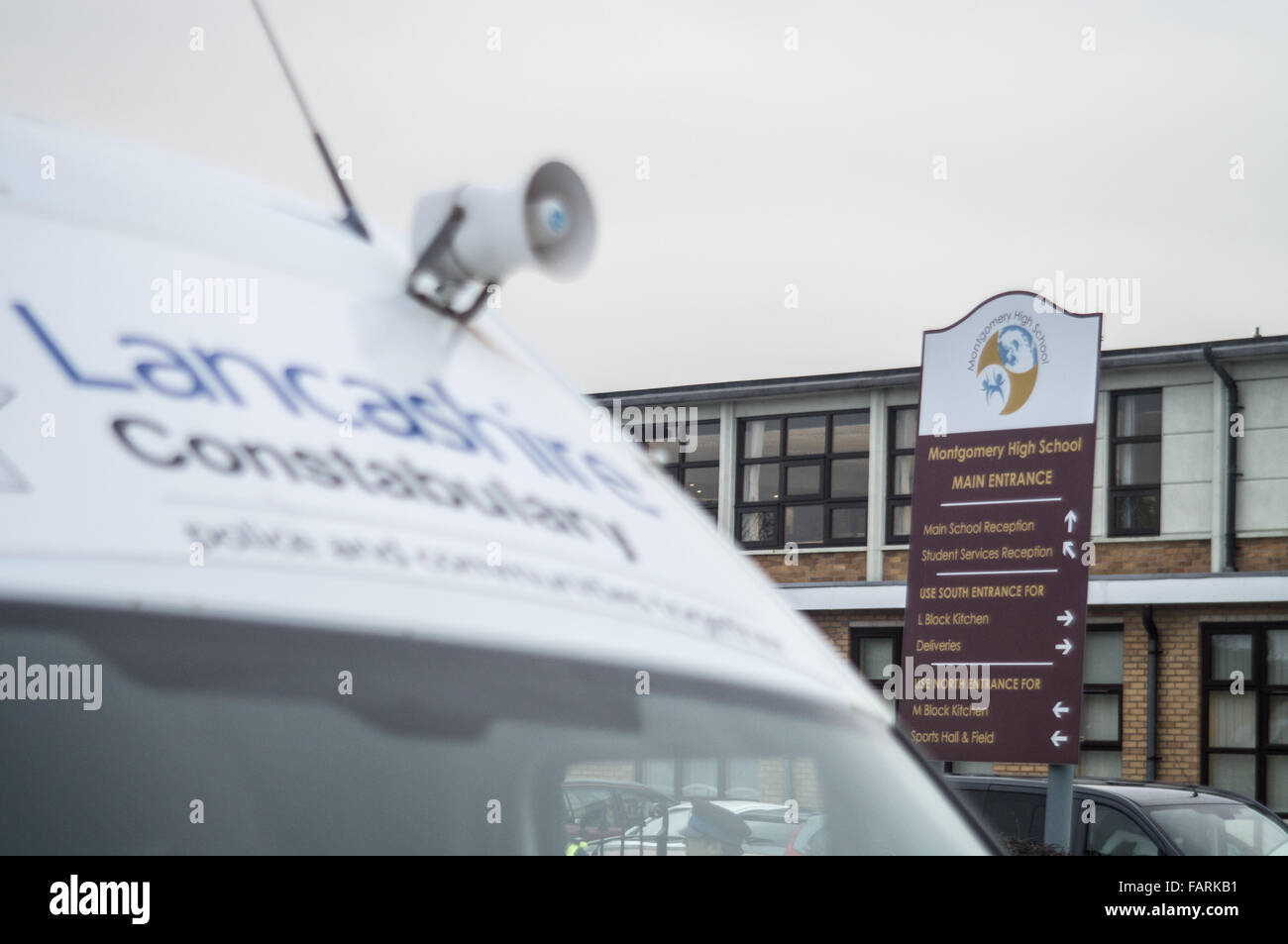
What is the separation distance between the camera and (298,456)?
1850 millimetres

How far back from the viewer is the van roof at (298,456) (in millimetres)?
1696

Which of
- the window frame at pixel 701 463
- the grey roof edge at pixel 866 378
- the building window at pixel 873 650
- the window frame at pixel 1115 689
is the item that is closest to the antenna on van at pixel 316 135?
the grey roof edge at pixel 866 378

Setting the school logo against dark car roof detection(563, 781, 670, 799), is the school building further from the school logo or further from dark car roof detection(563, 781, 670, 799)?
dark car roof detection(563, 781, 670, 799)

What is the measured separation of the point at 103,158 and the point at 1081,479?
29.2 ft

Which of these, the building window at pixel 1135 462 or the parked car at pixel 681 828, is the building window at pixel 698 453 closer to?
the building window at pixel 1135 462

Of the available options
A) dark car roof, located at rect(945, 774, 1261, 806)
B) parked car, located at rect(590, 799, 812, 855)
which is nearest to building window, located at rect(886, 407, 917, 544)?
dark car roof, located at rect(945, 774, 1261, 806)

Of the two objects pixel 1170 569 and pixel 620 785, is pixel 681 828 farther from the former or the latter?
pixel 1170 569

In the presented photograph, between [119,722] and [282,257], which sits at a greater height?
[282,257]

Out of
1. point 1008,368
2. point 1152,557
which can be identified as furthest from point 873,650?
point 1008,368

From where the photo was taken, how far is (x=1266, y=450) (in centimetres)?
1919

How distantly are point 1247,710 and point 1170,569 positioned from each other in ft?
6.63
